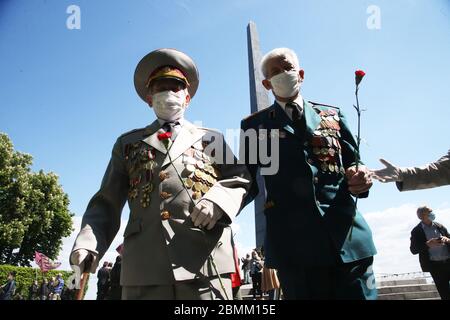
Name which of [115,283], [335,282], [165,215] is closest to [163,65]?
[165,215]

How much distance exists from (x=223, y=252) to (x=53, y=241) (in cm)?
2863

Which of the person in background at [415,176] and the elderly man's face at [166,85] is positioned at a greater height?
the elderly man's face at [166,85]

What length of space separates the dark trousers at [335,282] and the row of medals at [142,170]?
1078 mm

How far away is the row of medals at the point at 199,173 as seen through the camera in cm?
237

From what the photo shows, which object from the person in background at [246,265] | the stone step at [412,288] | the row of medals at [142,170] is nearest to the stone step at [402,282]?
the stone step at [412,288]

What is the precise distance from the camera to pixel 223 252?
226 centimetres

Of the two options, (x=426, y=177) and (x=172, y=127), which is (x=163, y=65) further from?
(x=426, y=177)

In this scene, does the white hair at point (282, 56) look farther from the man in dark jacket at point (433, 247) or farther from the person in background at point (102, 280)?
the person in background at point (102, 280)

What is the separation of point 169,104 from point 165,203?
28.7 inches

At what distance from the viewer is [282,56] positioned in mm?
2936

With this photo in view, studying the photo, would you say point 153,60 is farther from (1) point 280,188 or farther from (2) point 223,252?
(2) point 223,252

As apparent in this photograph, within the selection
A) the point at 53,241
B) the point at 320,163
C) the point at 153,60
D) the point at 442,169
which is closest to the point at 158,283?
the point at 320,163
